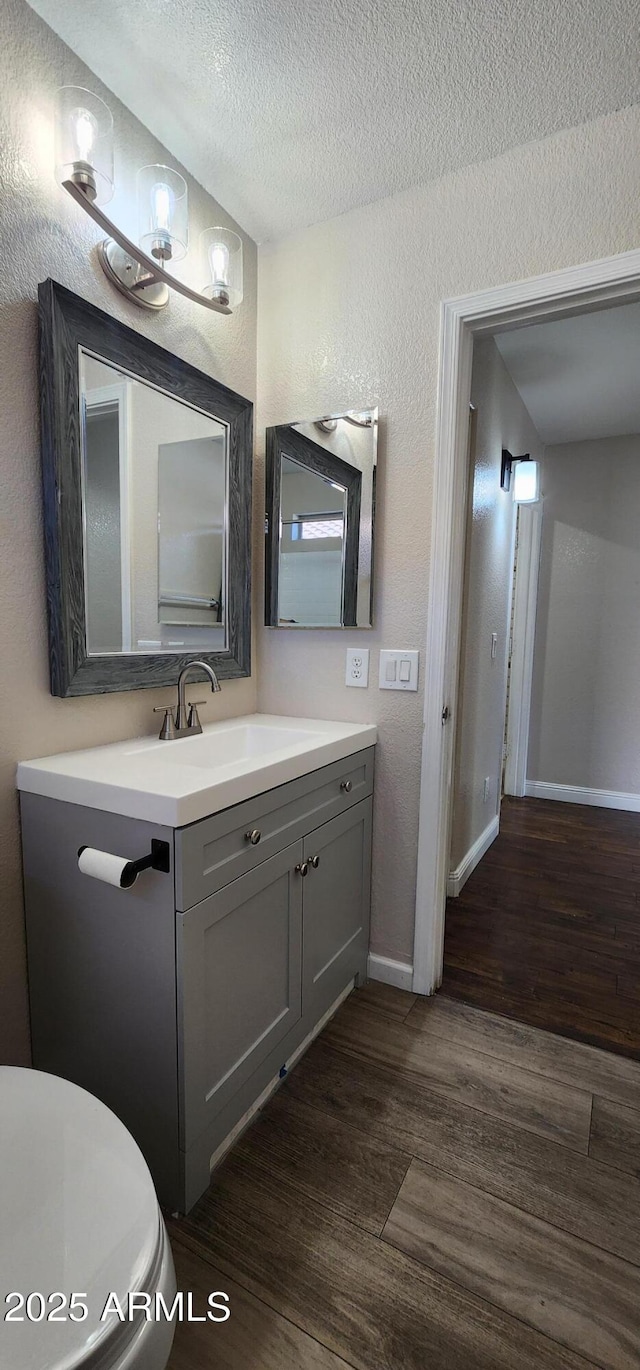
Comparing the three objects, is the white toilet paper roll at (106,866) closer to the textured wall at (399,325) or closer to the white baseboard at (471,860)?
the textured wall at (399,325)

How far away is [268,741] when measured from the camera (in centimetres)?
173

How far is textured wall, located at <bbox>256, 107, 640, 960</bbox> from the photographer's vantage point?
1448 millimetres

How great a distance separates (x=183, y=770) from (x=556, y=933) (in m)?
1.77

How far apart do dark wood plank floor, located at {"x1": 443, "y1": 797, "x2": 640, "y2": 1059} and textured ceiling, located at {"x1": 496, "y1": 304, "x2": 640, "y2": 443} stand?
2198 millimetres

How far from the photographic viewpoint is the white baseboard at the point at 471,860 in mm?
2535

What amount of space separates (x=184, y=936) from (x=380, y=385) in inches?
62.1

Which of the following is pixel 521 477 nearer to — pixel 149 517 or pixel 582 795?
pixel 149 517

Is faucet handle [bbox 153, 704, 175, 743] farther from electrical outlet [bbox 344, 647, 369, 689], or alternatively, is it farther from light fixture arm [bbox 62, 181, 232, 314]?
light fixture arm [bbox 62, 181, 232, 314]

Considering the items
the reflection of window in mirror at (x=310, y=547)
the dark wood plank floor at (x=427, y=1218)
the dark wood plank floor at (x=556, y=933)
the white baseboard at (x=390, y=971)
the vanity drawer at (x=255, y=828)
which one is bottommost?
the dark wood plank floor at (x=556, y=933)

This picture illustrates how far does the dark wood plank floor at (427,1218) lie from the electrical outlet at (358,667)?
1.02m

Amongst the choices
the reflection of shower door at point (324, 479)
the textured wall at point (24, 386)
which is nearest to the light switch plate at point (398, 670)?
the reflection of shower door at point (324, 479)

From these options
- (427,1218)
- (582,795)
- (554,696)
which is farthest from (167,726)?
(582,795)

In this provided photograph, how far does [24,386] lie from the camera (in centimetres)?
121

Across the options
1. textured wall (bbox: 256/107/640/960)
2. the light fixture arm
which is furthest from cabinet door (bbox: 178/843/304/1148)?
the light fixture arm
